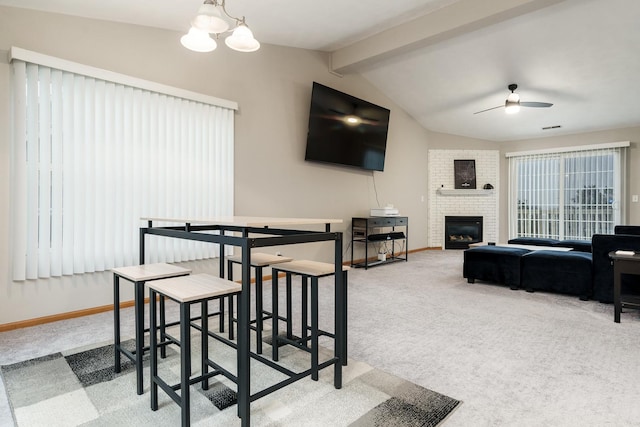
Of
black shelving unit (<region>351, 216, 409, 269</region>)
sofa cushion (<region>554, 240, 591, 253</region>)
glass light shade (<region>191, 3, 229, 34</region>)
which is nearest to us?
glass light shade (<region>191, 3, 229, 34</region>)

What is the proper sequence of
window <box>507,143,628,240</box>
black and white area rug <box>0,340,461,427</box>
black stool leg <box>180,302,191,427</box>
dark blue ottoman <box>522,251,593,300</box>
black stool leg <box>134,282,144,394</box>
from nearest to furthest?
black stool leg <box>180,302,191,427</box>, black and white area rug <box>0,340,461,427</box>, black stool leg <box>134,282,144,394</box>, dark blue ottoman <box>522,251,593,300</box>, window <box>507,143,628,240</box>

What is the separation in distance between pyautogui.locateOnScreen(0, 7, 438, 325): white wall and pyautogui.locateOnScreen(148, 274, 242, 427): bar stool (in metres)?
1.91

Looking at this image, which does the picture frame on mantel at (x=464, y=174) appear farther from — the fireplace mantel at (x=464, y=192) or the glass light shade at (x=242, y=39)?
the glass light shade at (x=242, y=39)

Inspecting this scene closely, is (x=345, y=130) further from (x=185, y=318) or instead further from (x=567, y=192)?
(x=567, y=192)

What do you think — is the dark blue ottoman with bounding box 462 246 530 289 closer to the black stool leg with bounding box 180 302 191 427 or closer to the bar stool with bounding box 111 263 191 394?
the bar stool with bounding box 111 263 191 394

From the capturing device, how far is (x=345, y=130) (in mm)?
5230

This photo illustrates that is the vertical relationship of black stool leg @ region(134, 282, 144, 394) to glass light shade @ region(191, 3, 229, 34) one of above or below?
below

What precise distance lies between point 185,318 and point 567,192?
7.87m

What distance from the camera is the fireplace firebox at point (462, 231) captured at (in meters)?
7.53

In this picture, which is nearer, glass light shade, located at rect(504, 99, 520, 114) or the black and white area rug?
the black and white area rug

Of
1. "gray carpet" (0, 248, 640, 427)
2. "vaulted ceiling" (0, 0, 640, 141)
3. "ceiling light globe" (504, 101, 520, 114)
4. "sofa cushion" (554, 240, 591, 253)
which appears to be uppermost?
"vaulted ceiling" (0, 0, 640, 141)

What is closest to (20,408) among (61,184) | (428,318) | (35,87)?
(61,184)

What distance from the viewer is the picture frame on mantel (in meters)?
7.61

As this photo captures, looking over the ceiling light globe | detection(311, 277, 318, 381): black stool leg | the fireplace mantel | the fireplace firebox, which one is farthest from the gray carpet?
the fireplace mantel
